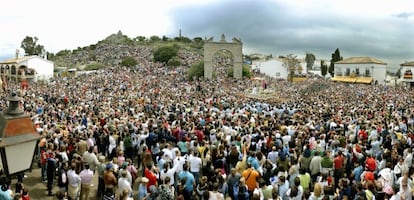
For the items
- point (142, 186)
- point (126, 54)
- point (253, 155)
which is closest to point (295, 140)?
point (253, 155)

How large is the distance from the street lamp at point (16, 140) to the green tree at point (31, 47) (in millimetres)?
97634

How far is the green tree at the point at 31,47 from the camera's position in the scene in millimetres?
92000

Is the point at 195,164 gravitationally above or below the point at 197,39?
below

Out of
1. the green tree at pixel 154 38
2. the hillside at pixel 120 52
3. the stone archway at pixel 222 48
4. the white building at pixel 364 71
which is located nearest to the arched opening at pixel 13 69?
the hillside at pixel 120 52

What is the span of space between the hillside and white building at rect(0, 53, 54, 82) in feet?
34.7

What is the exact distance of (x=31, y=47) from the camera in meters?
92.8

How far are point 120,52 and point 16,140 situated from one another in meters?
79.8

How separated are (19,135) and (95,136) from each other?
9.52m

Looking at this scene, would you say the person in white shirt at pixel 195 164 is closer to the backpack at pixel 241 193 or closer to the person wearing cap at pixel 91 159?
the backpack at pixel 241 193

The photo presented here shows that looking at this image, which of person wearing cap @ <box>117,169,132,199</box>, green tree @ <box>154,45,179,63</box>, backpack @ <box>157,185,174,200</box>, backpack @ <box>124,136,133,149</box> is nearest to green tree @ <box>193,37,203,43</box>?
green tree @ <box>154,45,179,63</box>

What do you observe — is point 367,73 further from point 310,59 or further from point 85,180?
point 85,180

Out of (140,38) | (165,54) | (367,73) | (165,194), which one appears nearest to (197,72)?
(165,54)

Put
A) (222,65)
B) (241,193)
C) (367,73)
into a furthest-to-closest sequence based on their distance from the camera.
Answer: (367,73) → (222,65) → (241,193)

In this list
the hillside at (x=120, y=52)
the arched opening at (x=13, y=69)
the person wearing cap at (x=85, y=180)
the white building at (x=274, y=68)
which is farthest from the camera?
the white building at (x=274, y=68)
